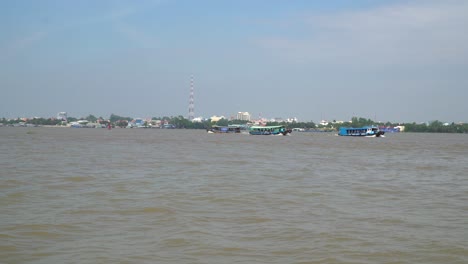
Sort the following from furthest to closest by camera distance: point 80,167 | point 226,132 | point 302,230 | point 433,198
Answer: point 226,132 → point 80,167 → point 433,198 → point 302,230

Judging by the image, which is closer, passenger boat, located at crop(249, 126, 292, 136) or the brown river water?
the brown river water

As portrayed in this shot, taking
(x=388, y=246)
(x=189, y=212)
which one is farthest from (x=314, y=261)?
(x=189, y=212)

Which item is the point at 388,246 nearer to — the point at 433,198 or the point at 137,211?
the point at 137,211

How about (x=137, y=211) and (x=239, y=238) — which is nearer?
(x=239, y=238)

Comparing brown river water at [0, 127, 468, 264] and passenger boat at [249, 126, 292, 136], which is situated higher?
passenger boat at [249, 126, 292, 136]

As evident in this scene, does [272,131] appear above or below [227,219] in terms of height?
above

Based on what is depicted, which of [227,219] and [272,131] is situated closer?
[227,219]

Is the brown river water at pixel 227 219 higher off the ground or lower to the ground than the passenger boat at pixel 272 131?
lower

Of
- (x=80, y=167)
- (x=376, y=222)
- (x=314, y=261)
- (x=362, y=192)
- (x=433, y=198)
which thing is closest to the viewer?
(x=314, y=261)

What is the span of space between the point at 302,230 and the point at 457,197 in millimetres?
5455

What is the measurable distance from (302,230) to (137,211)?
9.38 feet

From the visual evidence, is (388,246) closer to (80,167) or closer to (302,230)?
(302,230)

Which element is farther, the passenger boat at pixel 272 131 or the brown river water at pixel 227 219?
the passenger boat at pixel 272 131

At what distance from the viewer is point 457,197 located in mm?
11047
